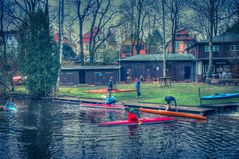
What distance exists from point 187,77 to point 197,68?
3.01 meters

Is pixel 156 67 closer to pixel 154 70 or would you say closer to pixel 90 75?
pixel 154 70

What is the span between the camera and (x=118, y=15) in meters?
69.1

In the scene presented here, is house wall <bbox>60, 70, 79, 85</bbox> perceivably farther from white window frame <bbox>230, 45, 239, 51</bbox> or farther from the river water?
the river water

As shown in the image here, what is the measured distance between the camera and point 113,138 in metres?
18.6

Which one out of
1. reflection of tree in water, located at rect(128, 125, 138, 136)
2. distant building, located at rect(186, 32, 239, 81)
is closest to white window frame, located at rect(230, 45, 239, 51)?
distant building, located at rect(186, 32, 239, 81)

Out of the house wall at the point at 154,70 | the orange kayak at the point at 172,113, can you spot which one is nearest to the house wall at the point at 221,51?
the house wall at the point at 154,70

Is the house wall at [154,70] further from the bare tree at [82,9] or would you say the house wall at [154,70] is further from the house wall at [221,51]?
the bare tree at [82,9]

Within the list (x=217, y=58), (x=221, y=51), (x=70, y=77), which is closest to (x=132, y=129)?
(x=217, y=58)

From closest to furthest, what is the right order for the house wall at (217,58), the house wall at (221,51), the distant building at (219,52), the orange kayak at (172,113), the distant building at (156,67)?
1. the orange kayak at (172,113)
2. the distant building at (219,52)
3. the house wall at (221,51)
4. the house wall at (217,58)
5. the distant building at (156,67)

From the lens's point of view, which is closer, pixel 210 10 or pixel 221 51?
pixel 210 10

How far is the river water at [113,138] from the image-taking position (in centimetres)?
1558

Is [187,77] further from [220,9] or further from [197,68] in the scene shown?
[220,9]

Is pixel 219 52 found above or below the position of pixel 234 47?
below

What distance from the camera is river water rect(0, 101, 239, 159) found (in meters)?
15.6
